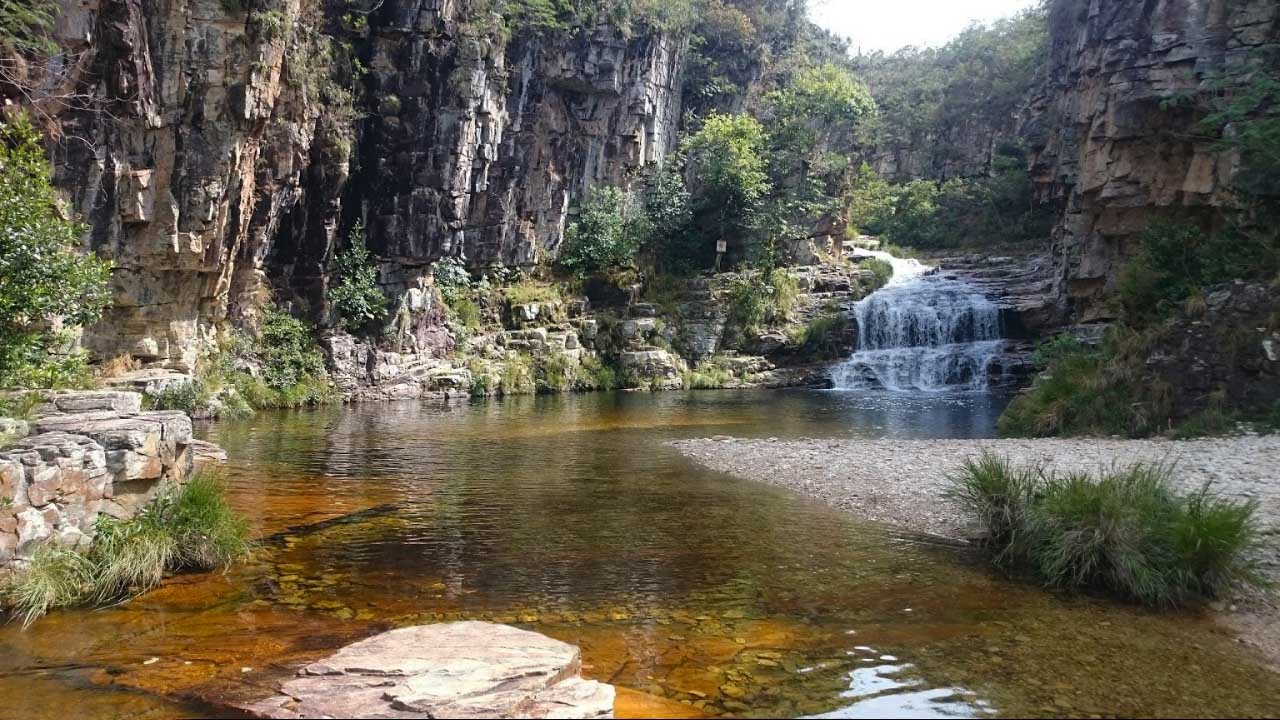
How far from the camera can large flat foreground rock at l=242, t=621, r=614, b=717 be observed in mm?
4207

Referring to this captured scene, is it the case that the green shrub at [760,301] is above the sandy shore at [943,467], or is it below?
above

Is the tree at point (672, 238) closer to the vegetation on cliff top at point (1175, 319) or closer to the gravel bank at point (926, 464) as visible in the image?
the vegetation on cliff top at point (1175, 319)

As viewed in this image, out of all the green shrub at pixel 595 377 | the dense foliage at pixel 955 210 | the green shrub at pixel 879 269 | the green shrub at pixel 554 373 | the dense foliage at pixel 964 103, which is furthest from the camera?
the dense foliage at pixel 964 103

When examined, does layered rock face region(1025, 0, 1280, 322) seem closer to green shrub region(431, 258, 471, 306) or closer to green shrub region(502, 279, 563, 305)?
green shrub region(502, 279, 563, 305)

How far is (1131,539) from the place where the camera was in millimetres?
6332

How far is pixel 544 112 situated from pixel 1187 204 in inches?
1000

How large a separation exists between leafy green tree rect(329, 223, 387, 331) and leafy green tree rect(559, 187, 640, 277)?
34.7 ft

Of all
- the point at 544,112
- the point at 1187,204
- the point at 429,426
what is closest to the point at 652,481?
the point at 429,426

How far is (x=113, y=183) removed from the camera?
19562mm

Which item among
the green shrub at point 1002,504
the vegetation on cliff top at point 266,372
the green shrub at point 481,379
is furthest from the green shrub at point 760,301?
the green shrub at point 1002,504

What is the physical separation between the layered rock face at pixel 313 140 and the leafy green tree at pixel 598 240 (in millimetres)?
785

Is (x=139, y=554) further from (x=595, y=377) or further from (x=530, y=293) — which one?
(x=530, y=293)

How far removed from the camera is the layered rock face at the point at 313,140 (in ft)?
64.4

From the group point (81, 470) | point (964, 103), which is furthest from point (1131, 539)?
point (964, 103)
